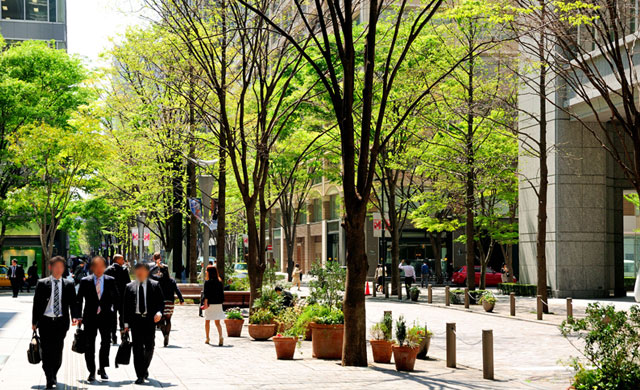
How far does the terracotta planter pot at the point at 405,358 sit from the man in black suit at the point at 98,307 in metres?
4.53

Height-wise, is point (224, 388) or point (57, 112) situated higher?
point (57, 112)

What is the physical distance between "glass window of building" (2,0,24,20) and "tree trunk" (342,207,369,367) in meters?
54.9

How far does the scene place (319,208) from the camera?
7625 cm

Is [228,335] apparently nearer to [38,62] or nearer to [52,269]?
[52,269]

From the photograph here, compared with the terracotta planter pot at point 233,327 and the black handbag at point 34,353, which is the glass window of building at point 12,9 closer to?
the terracotta planter pot at point 233,327

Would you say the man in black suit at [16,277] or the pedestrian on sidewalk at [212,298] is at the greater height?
the pedestrian on sidewalk at [212,298]

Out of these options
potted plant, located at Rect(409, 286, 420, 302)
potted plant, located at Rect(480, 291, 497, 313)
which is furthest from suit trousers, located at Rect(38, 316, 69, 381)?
potted plant, located at Rect(409, 286, 420, 302)

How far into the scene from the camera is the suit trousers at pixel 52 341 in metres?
11.2

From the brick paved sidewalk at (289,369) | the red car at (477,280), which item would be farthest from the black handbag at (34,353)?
the red car at (477,280)

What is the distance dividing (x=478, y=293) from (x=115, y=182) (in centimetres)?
1966

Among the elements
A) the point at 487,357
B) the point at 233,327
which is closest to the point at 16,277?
the point at 233,327

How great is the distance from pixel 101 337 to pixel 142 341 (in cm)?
77

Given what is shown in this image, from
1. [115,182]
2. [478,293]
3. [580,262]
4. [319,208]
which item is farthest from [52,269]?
[319,208]

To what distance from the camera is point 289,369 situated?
1340cm
